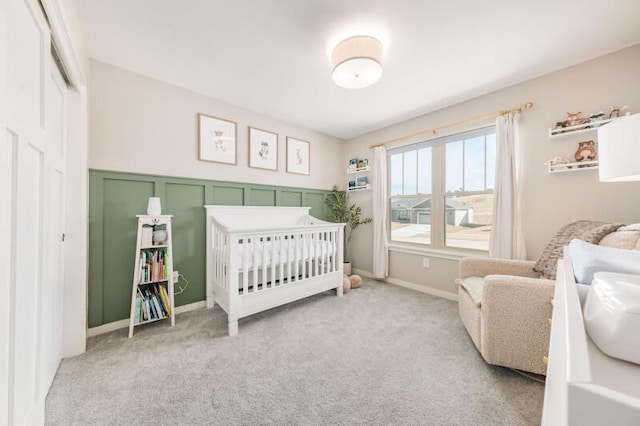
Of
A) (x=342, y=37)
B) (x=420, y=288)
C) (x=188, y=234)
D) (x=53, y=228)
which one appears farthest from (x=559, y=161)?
(x=53, y=228)

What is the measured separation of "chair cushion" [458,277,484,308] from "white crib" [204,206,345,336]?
1308mm

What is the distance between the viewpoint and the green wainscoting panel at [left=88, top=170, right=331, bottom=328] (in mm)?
1921

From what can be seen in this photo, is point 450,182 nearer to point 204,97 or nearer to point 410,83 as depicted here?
point 410,83

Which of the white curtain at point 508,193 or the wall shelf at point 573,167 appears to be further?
the white curtain at point 508,193

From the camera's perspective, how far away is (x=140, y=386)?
53.1 inches

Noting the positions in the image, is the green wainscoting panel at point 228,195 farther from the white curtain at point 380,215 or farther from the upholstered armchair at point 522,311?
the upholstered armchair at point 522,311

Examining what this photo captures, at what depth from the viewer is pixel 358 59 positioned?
5.22 feet

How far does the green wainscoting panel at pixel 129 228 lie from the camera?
192 cm

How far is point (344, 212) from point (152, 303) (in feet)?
8.77

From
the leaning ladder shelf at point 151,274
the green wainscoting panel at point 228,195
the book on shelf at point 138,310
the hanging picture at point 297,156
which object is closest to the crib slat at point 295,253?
the green wainscoting panel at point 228,195

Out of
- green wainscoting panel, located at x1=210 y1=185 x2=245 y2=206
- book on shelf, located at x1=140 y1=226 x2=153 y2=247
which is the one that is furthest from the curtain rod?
book on shelf, located at x1=140 y1=226 x2=153 y2=247

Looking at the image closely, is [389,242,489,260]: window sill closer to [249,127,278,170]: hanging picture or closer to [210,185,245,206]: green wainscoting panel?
[249,127,278,170]: hanging picture

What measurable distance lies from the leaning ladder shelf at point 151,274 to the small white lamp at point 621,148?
2.74 meters

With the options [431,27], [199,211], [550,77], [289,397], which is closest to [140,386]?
[289,397]
